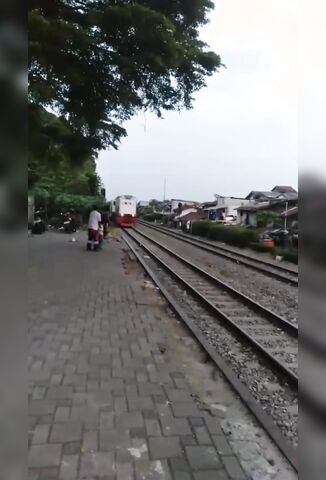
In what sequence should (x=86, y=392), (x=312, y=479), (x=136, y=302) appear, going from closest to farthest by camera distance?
1. (x=312, y=479)
2. (x=86, y=392)
3. (x=136, y=302)

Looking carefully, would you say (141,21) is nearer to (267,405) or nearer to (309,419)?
(267,405)

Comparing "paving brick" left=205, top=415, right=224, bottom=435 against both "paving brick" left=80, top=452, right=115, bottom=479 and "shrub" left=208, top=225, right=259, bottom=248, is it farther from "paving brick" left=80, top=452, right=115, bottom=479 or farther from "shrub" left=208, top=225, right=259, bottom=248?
"shrub" left=208, top=225, right=259, bottom=248

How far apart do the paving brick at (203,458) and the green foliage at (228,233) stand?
64.7ft

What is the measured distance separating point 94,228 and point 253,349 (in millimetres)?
9364

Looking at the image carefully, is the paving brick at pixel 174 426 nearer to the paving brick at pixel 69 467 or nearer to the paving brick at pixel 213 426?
the paving brick at pixel 213 426

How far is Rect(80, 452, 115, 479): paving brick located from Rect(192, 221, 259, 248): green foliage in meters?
20.0

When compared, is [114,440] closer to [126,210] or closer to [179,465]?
[179,465]

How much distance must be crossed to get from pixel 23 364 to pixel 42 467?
1877mm

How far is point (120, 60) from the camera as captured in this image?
762 centimetres

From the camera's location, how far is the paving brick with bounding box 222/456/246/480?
94.0 inches

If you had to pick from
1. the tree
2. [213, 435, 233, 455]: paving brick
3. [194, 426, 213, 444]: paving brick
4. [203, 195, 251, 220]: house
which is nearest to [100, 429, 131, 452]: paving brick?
[194, 426, 213, 444]: paving brick

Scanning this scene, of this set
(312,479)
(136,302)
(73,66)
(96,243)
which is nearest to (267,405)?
(312,479)

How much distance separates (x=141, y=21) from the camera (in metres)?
6.62

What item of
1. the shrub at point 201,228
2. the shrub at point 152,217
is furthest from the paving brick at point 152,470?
the shrub at point 152,217
